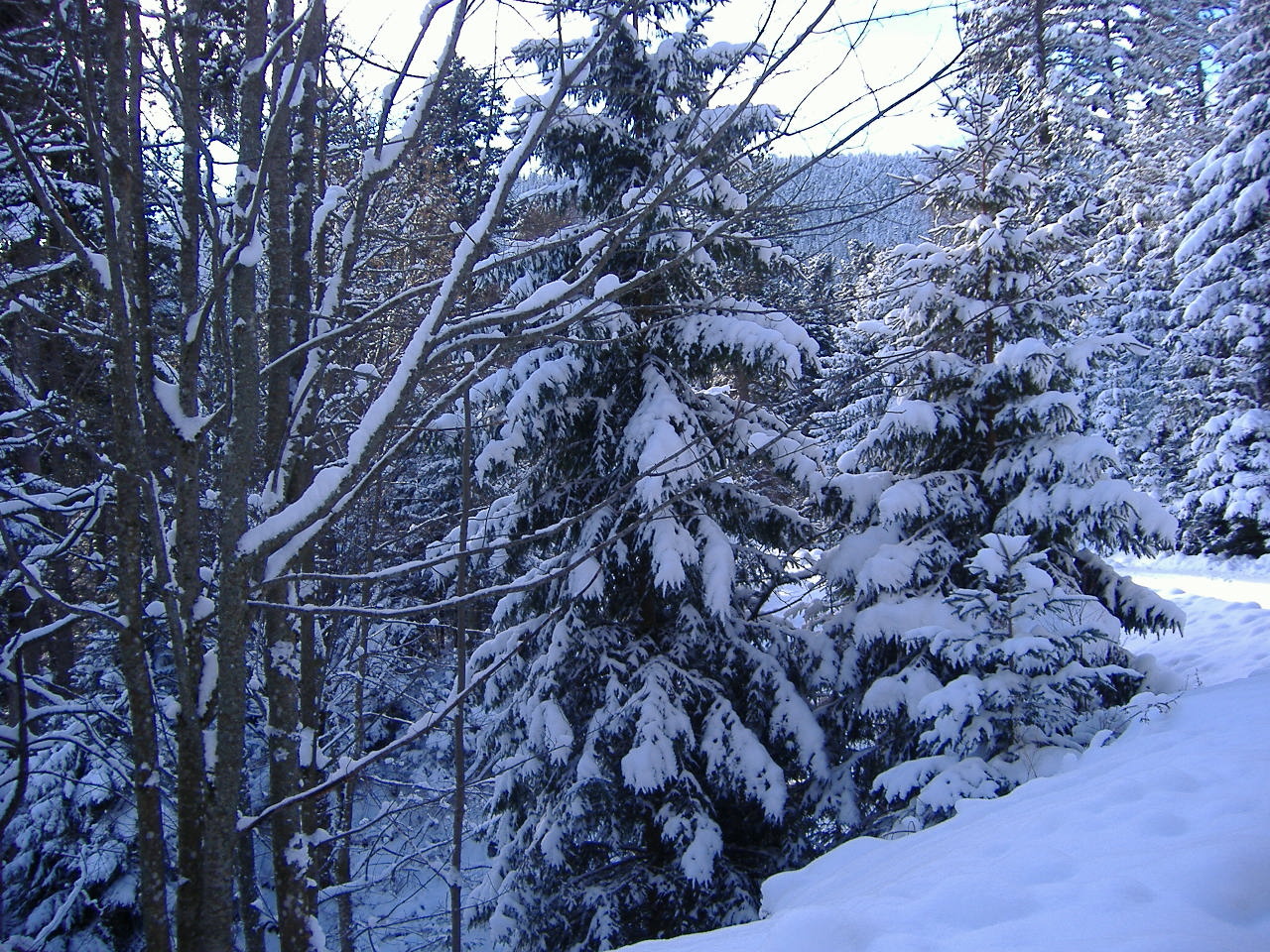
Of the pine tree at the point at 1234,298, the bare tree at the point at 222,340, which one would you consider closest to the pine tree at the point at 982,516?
the bare tree at the point at 222,340

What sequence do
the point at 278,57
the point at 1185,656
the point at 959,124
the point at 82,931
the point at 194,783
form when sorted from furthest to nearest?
the point at 1185,656, the point at 82,931, the point at 959,124, the point at 278,57, the point at 194,783

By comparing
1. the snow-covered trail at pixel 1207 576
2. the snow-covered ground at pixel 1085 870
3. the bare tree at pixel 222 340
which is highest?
the bare tree at pixel 222 340

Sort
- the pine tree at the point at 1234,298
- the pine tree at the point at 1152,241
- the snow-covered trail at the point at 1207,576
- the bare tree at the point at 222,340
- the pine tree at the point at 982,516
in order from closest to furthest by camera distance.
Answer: the bare tree at the point at 222,340
the pine tree at the point at 982,516
the snow-covered trail at the point at 1207,576
the pine tree at the point at 1234,298
the pine tree at the point at 1152,241

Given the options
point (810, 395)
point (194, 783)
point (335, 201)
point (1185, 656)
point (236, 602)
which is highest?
point (335, 201)

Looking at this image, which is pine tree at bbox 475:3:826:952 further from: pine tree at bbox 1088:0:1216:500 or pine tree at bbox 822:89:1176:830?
pine tree at bbox 1088:0:1216:500

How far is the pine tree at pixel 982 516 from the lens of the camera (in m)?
5.66

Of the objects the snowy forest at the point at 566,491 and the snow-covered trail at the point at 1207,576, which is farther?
the snow-covered trail at the point at 1207,576

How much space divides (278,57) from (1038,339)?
6576 mm

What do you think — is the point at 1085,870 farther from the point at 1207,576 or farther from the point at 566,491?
the point at 1207,576

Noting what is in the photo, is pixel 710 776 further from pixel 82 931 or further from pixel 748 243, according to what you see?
pixel 82 931

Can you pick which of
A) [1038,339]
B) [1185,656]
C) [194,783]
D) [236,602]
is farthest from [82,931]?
A: [1185,656]

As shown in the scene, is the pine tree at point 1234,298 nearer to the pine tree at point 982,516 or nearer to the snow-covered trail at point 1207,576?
the snow-covered trail at point 1207,576

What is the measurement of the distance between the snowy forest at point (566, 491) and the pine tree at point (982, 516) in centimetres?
5

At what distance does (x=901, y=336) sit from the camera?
8188 millimetres
